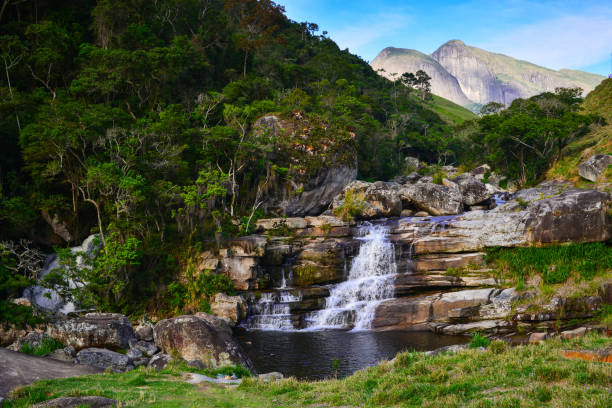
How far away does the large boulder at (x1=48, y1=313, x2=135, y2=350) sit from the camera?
18.5 metres

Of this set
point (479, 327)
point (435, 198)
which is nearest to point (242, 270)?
point (479, 327)

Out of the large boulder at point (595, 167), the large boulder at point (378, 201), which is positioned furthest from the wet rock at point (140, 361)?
the large boulder at point (595, 167)

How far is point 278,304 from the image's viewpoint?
27234 mm

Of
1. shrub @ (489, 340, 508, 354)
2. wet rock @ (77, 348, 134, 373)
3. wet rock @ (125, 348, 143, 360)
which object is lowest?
wet rock @ (125, 348, 143, 360)

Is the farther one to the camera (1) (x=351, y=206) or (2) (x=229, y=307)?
(1) (x=351, y=206)

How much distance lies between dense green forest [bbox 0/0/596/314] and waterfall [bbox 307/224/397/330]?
7.71 meters

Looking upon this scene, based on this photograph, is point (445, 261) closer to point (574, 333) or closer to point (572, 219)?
point (572, 219)

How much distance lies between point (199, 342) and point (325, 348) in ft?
22.7

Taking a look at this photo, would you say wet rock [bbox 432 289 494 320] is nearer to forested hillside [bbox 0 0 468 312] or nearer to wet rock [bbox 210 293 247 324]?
wet rock [bbox 210 293 247 324]

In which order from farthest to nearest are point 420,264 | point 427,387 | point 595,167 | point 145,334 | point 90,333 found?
point 595,167
point 420,264
point 145,334
point 90,333
point 427,387

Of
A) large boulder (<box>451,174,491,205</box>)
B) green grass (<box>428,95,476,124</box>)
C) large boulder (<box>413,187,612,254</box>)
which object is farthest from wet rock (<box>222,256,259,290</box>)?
green grass (<box>428,95,476,124</box>)

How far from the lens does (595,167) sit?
41.8 metres

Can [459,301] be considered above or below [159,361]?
above

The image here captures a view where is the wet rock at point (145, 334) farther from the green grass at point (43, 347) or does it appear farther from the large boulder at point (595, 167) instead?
the large boulder at point (595, 167)
